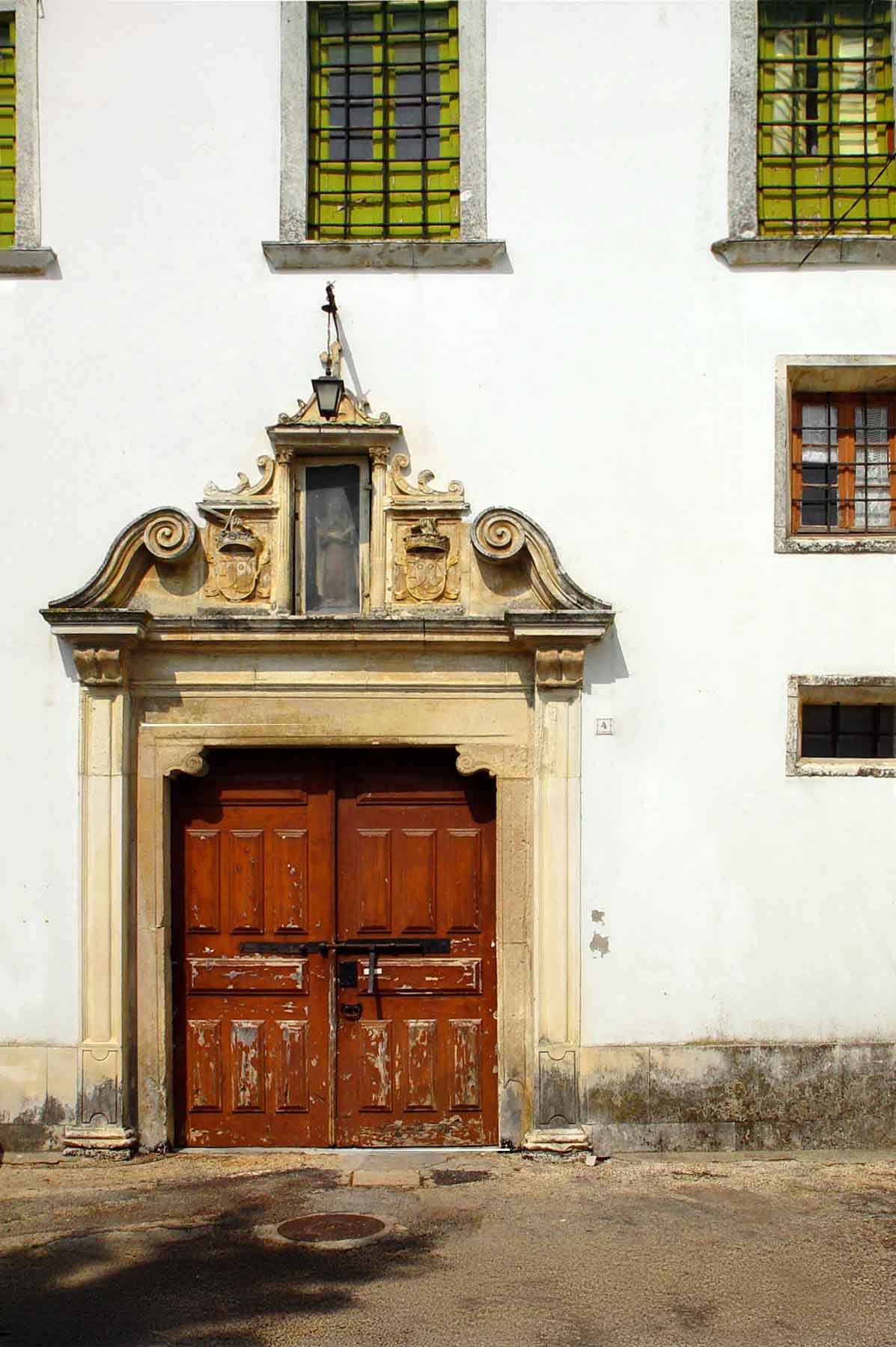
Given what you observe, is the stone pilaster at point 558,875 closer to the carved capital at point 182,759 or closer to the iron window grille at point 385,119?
the carved capital at point 182,759

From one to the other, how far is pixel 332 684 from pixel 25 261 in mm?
3044

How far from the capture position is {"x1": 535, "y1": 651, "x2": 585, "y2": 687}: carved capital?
804 centimetres

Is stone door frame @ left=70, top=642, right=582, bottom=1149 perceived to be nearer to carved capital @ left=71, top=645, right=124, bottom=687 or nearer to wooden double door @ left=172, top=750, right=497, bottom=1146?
carved capital @ left=71, top=645, right=124, bottom=687

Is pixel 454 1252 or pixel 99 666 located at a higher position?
pixel 99 666

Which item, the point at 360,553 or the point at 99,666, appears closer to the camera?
the point at 99,666

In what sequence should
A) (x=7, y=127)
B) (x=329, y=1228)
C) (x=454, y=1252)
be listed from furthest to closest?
(x=7, y=127) → (x=329, y=1228) → (x=454, y=1252)

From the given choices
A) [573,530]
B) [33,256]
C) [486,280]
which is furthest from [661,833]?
[33,256]

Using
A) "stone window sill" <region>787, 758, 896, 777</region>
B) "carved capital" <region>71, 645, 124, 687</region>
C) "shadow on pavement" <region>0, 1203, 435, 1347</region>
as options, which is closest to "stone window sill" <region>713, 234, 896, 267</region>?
"stone window sill" <region>787, 758, 896, 777</region>

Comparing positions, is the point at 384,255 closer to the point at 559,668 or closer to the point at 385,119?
the point at 385,119

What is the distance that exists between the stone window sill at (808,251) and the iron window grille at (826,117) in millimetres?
270

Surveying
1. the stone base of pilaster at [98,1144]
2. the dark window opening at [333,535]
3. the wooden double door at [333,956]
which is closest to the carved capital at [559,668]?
the wooden double door at [333,956]

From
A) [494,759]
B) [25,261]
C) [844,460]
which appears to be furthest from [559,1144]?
[25,261]

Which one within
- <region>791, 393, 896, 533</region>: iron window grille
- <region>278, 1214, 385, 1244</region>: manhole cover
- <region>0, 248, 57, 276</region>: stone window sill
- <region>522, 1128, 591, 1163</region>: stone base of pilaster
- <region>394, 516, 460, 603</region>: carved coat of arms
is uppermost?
<region>0, 248, 57, 276</region>: stone window sill

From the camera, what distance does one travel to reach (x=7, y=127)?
27.9 feet
